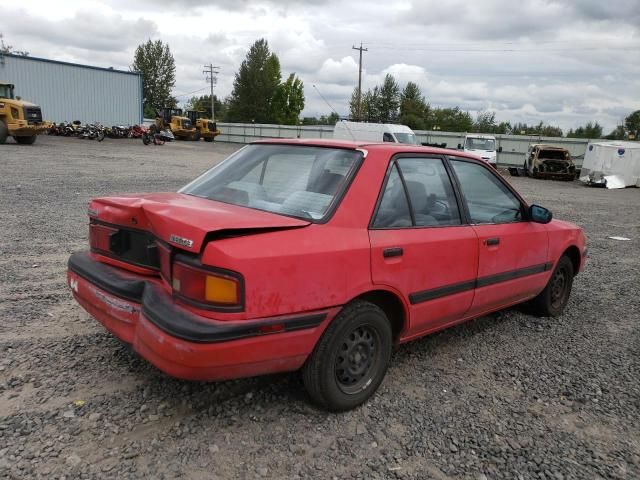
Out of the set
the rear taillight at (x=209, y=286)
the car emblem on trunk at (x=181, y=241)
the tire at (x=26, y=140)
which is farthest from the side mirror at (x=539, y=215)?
the tire at (x=26, y=140)

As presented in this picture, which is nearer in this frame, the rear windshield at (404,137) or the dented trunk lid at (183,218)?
the dented trunk lid at (183,218)

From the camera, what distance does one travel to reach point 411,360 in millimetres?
3777

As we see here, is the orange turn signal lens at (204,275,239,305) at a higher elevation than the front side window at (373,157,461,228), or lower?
lower

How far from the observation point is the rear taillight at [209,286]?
2439mm

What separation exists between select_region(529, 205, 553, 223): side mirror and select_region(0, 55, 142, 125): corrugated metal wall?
129 ft

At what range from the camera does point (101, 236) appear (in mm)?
3211

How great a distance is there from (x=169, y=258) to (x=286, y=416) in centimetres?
111

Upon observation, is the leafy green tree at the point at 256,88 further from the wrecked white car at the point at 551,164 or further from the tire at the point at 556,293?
the tire at the point at 556,293

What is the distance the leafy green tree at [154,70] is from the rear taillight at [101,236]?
85.5 meters

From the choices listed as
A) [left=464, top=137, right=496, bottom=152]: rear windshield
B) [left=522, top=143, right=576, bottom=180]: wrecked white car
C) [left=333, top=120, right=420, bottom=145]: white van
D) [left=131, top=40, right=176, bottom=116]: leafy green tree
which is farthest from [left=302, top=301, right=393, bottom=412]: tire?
[left=131, top=40, right=176, bottom=116]: leafy green tree

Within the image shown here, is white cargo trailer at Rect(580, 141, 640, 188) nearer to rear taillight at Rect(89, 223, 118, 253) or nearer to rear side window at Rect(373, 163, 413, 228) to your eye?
rear side window at Rect(373, 163, 413, 228)

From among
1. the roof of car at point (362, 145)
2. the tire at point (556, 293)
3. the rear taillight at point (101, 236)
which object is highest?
the roof of car at point (362, 145)

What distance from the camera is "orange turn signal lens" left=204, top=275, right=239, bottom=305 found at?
8.00 ft

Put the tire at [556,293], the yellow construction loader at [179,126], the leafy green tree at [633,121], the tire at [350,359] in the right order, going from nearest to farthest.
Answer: the tire at [350,359] < the tire at [556,293] < the yellow construction loader at [179,126] < the leafy green tree at [633,121]
